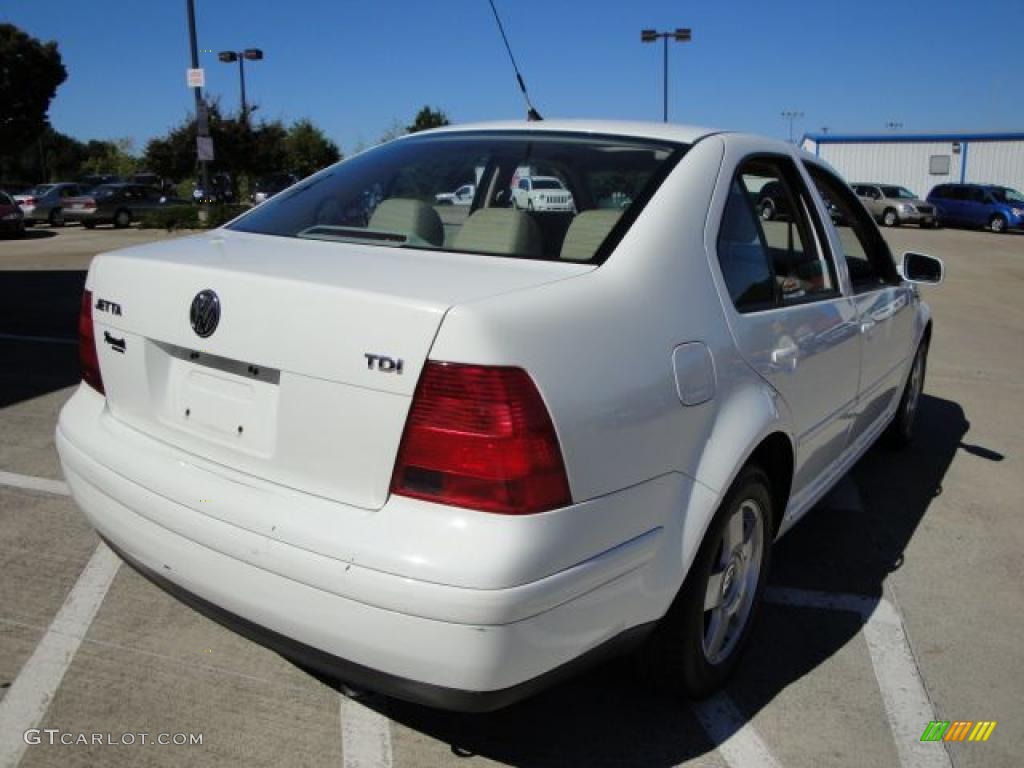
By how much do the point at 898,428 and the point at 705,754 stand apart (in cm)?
333

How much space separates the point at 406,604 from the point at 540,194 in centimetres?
173

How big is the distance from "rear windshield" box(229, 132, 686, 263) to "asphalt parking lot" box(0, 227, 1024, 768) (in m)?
1.34

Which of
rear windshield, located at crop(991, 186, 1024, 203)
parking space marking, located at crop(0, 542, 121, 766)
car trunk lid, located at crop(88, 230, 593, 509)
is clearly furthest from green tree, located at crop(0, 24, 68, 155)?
car trunk lid, located at crop(88, 230, 593, 509)

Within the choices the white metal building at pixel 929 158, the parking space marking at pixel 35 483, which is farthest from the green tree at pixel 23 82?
the parking space marking at pixel 35 483

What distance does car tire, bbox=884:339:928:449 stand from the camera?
16.7 feet

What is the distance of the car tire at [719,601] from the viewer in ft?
8.02

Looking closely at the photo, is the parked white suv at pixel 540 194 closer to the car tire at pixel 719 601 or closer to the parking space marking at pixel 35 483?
the car tire at pixel 719 601

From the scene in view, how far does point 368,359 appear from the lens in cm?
194

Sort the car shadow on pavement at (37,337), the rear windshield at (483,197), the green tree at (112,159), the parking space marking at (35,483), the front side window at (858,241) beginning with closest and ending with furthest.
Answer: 1. the rear windshield at (483,197)
2. the front side window at (858,241)
3. the parking space marking at (35,483)
4. the car shadow on pavement at (37,337)
5. the green tree at (112,159)

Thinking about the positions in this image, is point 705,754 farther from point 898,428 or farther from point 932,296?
point 932,296

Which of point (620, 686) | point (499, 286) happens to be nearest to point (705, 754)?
point (620, 686)

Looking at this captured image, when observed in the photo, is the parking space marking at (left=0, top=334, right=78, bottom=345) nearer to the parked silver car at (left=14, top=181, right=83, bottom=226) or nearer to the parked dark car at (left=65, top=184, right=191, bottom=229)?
the parked dark car at (left=65, top=184, right=191, bottom=229)

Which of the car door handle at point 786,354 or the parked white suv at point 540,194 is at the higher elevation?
the parked white suv at point 540,194

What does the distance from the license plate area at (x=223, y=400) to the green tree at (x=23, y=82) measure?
175ft
